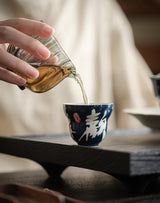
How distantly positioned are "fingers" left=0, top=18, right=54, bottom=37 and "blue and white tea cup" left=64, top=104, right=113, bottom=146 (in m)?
0.20

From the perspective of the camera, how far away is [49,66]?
1088 millimetres

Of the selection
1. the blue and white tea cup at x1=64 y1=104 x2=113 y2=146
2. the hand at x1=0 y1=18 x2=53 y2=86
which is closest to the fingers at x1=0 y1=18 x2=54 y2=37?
the hand at x1=0 y1=18 x2=53 y2=86

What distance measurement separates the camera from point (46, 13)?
83.0 inches

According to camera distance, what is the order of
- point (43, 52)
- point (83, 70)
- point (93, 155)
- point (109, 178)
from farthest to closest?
point (83, 70), point (109, 178), point (43, 52), point (93, 155)

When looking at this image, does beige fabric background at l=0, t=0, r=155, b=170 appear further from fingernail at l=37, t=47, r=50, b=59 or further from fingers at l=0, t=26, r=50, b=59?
fingernail at l=37, t=47, r=50, b=59

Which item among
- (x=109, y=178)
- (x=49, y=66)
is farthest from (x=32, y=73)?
(x=109, y=178)

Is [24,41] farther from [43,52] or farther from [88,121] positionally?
[88,121]

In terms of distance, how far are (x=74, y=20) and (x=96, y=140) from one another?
1366 mm

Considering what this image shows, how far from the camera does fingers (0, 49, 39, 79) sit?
1.06m

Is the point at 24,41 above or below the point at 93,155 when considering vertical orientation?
above

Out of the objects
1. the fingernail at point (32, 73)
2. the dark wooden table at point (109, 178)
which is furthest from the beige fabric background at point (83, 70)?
the fingernail at point (32, 73)

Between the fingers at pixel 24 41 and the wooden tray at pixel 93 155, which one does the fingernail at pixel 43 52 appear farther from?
the wooden tray at pixel 93 155

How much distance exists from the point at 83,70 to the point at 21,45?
1194 millimetres

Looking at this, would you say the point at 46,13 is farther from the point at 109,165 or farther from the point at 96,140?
the point at 109,165
